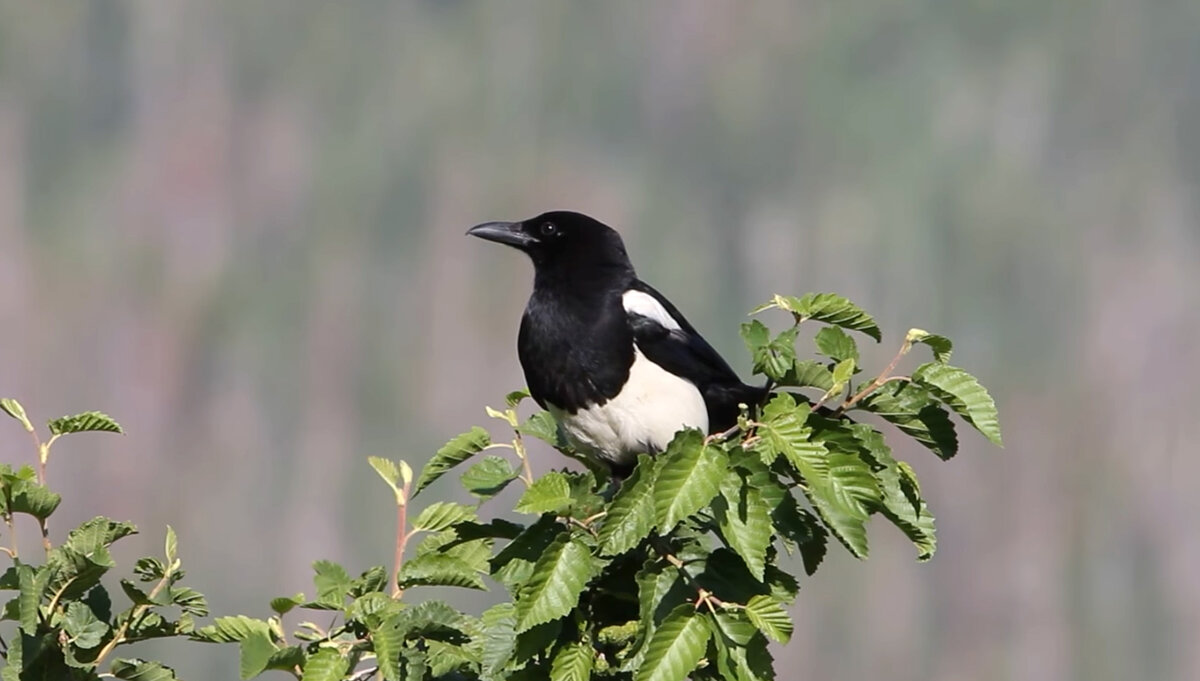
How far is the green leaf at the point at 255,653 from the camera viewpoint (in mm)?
2180

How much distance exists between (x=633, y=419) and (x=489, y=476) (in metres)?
0.91

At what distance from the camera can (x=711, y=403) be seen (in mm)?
3805

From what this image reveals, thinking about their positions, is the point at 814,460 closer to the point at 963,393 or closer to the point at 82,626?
the point at 963,393

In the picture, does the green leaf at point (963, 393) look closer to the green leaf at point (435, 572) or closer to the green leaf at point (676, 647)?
the green leaf at point (676, 647)

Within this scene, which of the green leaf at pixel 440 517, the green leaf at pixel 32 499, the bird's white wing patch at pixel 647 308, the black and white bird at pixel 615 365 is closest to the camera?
the green leaf at pixel 32 499

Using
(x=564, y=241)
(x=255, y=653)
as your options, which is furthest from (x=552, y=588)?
(x=564, y=241)

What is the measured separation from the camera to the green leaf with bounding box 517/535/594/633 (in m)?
2.10

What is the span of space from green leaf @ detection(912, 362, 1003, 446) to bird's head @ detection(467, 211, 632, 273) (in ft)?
5.36

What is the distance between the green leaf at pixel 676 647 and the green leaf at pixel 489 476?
2.14ft

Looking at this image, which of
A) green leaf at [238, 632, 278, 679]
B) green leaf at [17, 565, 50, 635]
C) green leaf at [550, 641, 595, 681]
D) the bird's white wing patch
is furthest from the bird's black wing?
green leaf at [17, 565, 50, 635]

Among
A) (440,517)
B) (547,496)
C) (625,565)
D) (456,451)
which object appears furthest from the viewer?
(456,451)

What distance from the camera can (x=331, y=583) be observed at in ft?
7.98

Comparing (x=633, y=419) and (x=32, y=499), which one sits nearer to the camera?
(x=32, y=499)

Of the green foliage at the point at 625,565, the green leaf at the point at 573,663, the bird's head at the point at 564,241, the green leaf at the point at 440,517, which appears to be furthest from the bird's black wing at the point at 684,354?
the green leaf at the point at 573,663
